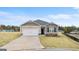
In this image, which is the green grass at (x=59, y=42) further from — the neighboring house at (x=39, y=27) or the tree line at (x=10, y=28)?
the tree line at (x=10, y=28)

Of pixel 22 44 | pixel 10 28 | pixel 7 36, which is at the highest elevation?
pixel 10 28

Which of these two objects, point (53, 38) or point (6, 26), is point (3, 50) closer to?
point (6, 26)

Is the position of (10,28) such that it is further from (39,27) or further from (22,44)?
(39,27)

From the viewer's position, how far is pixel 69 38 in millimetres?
4055

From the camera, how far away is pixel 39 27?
13.3 ft

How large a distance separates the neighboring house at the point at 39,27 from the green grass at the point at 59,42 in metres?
0.09

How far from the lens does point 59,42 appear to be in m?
4.04

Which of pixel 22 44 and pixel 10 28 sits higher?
pixel 10 28

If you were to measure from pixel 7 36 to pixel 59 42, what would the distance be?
28.8 inches

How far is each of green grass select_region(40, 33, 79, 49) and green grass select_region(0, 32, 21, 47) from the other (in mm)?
369

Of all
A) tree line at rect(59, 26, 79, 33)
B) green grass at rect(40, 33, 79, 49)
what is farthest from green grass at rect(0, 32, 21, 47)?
tree line at rect(59, 26, 79, 33)

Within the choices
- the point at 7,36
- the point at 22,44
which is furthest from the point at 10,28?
the point at 22,44
